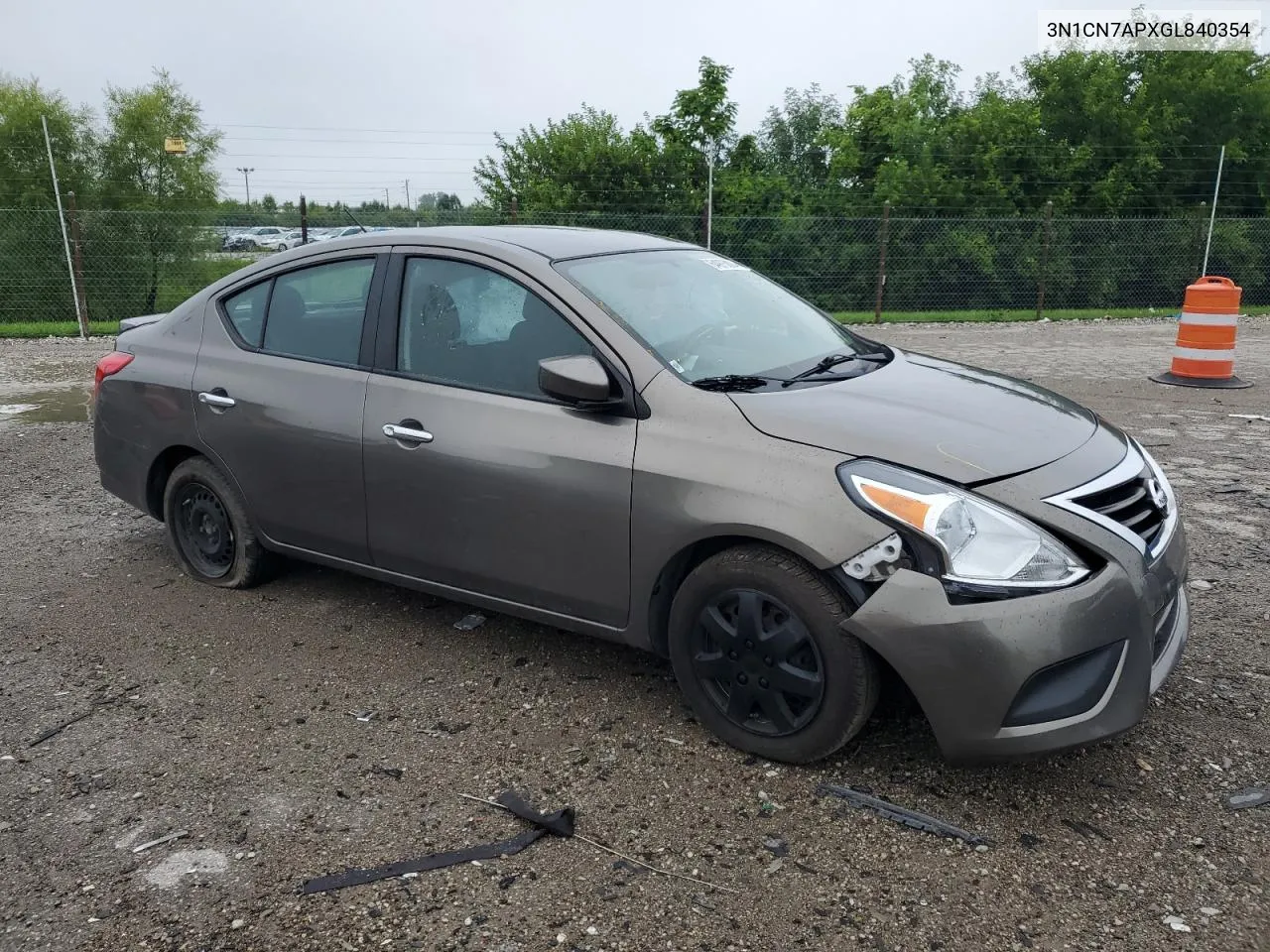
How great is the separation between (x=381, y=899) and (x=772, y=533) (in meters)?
1.42

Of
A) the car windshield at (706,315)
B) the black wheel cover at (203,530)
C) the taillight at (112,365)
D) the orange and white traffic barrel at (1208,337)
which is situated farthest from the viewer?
the orange and white traffic barrel at (1208,337)

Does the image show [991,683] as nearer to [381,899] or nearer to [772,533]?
[772,533]

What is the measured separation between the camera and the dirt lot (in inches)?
100.0

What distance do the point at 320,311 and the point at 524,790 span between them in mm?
2236

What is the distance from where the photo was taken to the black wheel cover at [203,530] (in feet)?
15.5

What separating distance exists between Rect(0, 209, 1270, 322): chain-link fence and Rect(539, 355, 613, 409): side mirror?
1334cm

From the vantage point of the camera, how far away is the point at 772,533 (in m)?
3.00

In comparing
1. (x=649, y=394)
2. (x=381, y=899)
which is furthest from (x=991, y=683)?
(x=381, y=899)

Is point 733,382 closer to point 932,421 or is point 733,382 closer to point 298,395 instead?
point 932,421

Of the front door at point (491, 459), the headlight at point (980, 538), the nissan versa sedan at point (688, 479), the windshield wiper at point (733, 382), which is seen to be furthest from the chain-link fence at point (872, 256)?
the headlight at point (980, 538)

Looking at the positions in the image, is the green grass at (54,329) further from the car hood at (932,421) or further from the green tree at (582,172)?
the car hood at (932,421)

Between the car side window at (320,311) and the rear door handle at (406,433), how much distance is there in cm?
39

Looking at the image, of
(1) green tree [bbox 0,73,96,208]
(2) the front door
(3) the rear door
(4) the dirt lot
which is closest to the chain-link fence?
(1) green tree [bbox 0,73,96,208]

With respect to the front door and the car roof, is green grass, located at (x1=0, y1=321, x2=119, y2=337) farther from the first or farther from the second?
the front door
